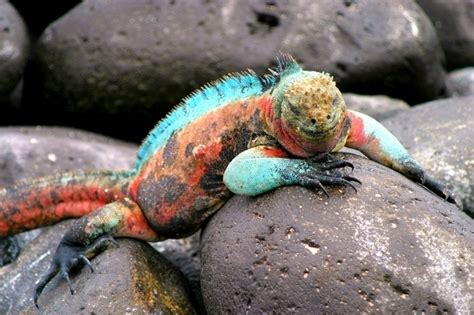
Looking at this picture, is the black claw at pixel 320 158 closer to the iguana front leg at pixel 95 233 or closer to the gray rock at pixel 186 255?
the iguana front leg at pixel 95 233

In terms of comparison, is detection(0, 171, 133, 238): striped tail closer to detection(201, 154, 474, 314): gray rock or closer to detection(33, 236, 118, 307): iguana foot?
detection(33, 236, 118, 307): iguana foot

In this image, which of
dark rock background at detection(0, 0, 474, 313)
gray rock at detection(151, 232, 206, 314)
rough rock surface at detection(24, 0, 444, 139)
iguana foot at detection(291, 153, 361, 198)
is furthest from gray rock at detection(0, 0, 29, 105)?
iguana foot at detection(291, 153, 361, 198)

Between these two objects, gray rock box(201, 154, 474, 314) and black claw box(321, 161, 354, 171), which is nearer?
gray rock box(201, 154, 474, 314)

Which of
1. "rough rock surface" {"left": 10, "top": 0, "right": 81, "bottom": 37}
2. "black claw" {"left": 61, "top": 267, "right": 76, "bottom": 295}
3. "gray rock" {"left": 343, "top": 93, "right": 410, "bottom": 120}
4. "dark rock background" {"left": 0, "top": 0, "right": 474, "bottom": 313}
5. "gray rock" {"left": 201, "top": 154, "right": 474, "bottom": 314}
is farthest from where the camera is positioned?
"rough rock surface" {"left": 10, "top": 0, "right": 81, "bottom": 37}

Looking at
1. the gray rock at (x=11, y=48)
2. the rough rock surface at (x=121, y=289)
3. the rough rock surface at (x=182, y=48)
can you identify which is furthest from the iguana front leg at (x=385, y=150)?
the gray rock at (x=11, y=48)

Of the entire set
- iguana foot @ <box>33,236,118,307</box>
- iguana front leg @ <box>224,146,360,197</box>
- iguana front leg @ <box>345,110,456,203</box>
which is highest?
iguana front leg @ <box>224,146,360,197</box>

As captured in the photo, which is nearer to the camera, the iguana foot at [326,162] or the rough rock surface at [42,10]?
the iguana foot at [326,162]

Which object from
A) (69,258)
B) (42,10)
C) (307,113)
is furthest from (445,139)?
(42,10)

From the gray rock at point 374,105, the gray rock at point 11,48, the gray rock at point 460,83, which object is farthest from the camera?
the gray rock at point 460,83
